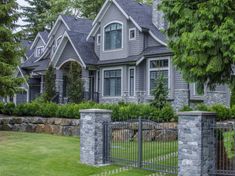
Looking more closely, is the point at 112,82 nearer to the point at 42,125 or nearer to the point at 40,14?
the point at 42,125

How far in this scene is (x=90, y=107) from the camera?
18.1 metres

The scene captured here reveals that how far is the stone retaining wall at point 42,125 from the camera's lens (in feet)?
59.3

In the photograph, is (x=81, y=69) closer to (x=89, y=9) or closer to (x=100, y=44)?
(x=100, y=44)

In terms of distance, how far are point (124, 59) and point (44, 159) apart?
12.6m

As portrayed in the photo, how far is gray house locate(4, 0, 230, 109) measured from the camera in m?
21.7

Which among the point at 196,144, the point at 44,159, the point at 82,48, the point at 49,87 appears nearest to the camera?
the point at 196,144

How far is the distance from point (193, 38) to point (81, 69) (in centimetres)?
1732

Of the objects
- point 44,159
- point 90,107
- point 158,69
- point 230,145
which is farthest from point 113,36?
point 230,145

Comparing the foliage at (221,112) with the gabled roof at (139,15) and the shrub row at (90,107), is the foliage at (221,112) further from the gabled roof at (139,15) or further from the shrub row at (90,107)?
the gabled roof at (139,15)

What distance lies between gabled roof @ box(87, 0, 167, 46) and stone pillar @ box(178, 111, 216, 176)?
42.8 feet

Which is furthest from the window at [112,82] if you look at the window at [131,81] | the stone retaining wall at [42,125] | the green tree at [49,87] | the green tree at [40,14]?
the green tree at [40,14]

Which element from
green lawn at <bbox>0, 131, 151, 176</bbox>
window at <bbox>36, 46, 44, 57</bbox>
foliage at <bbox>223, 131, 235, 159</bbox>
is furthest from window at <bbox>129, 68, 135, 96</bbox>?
window at <bbox>36, 46, 44, 57</bbox>

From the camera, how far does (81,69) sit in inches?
1010

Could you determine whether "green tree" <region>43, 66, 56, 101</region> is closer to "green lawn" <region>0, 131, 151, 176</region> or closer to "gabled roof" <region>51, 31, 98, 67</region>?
"gabled roof" <region>51, 31, 98, 67</region>
